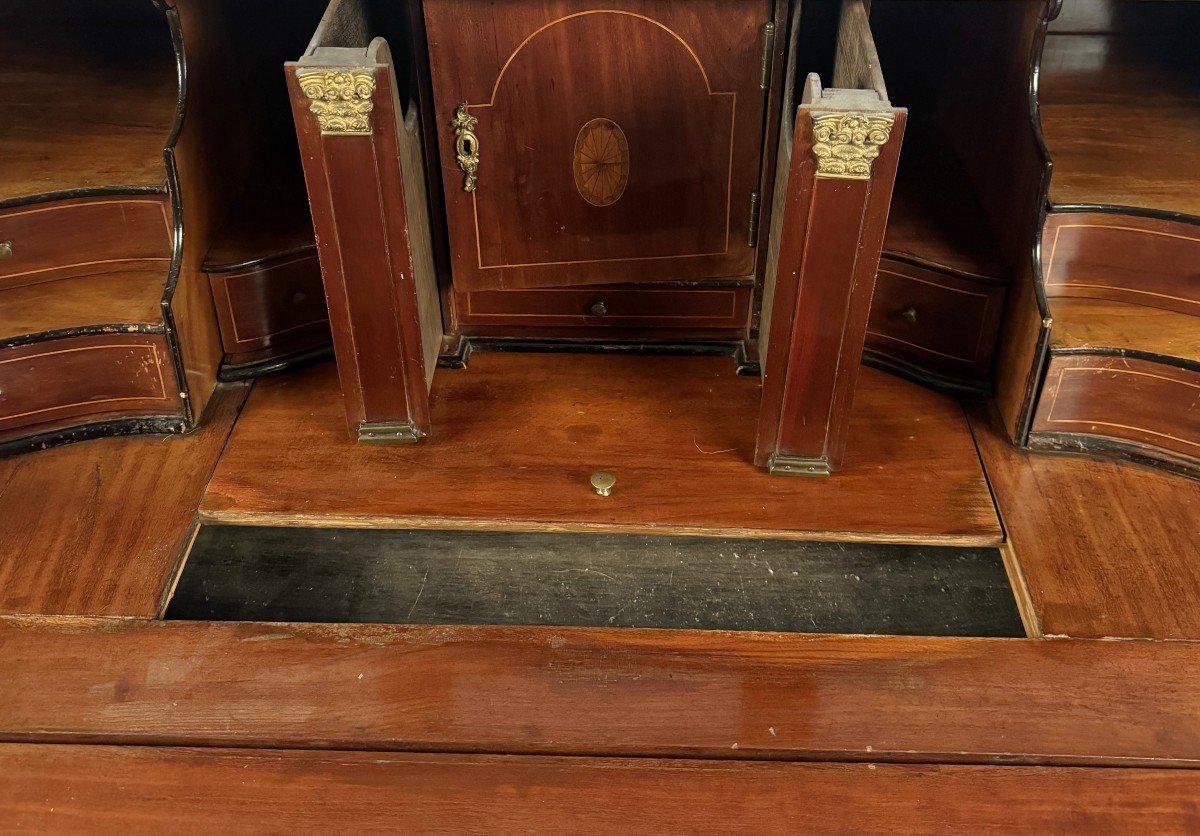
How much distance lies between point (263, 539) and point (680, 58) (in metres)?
1.25

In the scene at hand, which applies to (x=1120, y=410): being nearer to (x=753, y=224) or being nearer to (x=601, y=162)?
(x=753, y=224)

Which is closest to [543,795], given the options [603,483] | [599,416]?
[603,483]

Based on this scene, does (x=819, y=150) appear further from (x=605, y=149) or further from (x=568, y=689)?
(x=568, y=689)

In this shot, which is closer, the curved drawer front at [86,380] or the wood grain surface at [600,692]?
the wood grain surface at [600,692]

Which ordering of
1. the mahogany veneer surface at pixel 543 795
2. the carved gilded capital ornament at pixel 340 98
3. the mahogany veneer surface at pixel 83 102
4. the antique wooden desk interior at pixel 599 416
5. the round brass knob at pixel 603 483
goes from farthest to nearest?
the mahogany veneer surface at pixel 83 102 < the round brass knob at pixel 603 483 < the carved gilded capital ornament at pixel 340 98 < the antique wooden desk interior at pixel 599 416 < the mahogany veneer surface at pixel 543 795

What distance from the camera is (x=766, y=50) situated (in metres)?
2.26

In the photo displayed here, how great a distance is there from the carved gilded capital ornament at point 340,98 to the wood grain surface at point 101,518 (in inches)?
31.4

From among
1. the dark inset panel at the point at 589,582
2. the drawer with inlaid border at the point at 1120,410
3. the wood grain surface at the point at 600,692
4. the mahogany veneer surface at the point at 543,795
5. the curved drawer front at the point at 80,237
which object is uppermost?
the curved drawer front at the point at 80,237

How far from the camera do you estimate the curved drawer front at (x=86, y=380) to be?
235 cm

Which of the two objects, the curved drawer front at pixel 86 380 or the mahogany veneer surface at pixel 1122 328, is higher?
the mahogany veneer surface at pixel 1122 328

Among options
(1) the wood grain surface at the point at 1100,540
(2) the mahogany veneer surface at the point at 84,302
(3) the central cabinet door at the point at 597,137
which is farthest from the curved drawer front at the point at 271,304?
(1) the wood grain surface at the point at 1100,540

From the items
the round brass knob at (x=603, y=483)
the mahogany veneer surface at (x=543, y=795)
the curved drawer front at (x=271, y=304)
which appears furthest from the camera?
the curved drawer front at (x=271, y=304)

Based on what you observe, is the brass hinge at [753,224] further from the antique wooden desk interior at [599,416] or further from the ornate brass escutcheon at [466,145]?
the ornate brass escutcheon at [466,145]

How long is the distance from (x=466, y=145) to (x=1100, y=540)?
58.4 inches
